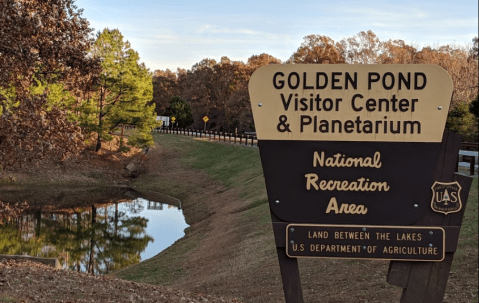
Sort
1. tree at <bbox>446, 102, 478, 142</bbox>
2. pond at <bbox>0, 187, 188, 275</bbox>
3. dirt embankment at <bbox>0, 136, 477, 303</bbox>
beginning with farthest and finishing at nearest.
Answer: tree at <bbox>446, 102, 478, 142</bbox>
pond at <bbox>0, 187, 188, 275</bbox>
dirt embankment at <bbox>0, 136, 477, 303</bbox>

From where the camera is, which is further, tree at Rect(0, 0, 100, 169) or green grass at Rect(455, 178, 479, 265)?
green grass at Rect(455, 178, 479, 265)

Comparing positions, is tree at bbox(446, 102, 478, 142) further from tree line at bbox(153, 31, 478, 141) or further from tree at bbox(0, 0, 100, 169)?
tree at bbox(0, 0, 100, 169)

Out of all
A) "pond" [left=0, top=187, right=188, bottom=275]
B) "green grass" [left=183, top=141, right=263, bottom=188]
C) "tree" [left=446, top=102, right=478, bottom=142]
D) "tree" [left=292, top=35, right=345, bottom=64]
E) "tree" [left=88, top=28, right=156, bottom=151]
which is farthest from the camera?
"tree" [left=292, top=35, right=345, bottom=64]

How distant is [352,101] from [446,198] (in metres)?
1.68

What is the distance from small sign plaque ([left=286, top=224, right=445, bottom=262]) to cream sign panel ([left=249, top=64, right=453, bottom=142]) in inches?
44.4

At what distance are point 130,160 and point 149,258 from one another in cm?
3067

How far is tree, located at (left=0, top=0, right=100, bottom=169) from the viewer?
40.8ft

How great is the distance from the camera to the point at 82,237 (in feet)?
94.6

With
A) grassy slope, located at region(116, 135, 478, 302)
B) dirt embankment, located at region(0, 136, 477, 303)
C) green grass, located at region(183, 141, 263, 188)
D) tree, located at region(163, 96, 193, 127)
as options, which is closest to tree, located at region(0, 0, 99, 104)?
dirt embankment, located at region(0, 136, 477, 303)

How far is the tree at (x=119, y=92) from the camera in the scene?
1930 inches

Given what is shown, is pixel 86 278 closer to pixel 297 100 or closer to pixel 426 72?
pixel 297 100

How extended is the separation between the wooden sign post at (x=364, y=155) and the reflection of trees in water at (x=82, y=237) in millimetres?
17360

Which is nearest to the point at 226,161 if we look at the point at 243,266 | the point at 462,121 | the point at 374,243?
the point at 462,121

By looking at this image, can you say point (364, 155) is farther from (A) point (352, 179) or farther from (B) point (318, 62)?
(B) point (318, 62)
